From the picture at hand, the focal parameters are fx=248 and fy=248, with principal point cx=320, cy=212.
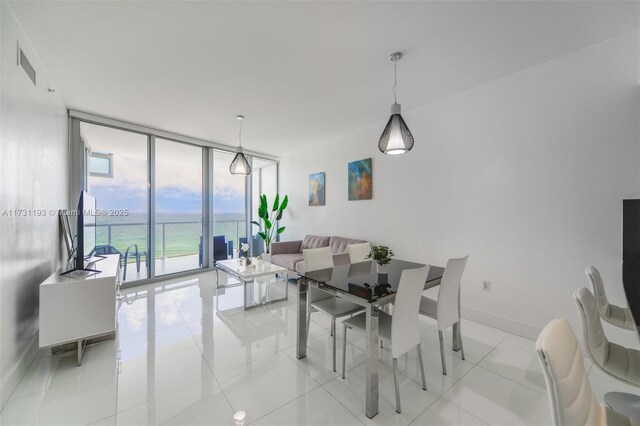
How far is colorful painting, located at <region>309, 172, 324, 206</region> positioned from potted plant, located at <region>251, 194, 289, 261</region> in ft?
2.42

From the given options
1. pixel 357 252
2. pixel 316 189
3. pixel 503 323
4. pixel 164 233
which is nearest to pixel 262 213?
pixel 316 189

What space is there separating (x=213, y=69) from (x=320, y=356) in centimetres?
294

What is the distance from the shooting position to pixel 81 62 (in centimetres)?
239

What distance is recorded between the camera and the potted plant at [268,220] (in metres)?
5.44

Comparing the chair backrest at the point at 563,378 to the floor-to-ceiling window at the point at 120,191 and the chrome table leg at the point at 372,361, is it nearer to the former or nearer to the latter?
the chrome table leg at the point at 372,361

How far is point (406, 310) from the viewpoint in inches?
66.8

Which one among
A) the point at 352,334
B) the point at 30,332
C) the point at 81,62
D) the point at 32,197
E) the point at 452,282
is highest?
the point at 81,62

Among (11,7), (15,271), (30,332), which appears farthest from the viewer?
(30,332)

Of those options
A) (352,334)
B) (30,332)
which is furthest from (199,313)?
(352,334)

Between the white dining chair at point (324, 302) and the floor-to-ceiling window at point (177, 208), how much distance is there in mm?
3237

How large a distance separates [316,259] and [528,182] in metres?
2.32

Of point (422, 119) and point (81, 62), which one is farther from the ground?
point (81, 62)

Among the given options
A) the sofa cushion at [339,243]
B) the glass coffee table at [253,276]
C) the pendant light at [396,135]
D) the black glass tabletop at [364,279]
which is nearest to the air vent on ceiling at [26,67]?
the glass coffee table at [253,276]

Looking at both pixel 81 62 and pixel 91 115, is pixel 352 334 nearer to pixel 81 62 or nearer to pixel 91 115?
pixel 81 62
